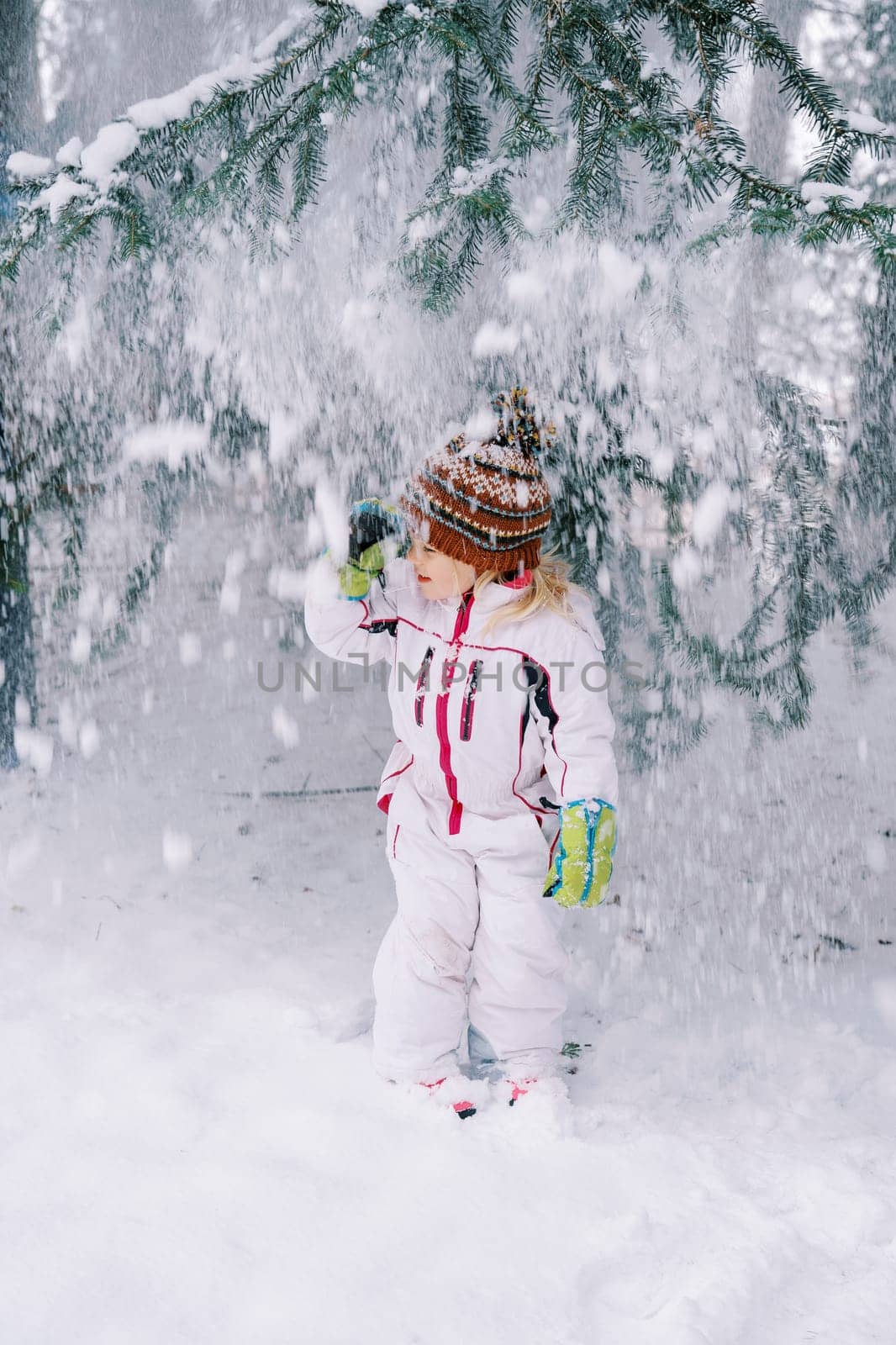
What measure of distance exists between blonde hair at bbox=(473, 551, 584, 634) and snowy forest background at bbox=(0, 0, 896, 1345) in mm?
436

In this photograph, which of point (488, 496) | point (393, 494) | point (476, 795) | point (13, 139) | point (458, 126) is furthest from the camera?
point (13, 139)

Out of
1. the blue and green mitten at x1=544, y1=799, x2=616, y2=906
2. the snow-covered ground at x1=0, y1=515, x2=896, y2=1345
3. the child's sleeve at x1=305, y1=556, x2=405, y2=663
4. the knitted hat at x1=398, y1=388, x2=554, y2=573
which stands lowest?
the snow-covered ground at x1=0, y1=515, x2=896, y2=1345

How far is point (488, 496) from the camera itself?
2.07 meters

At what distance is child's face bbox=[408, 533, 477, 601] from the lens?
2189 mm

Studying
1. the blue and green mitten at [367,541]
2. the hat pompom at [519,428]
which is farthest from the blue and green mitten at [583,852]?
the hat pompom at [519,428]

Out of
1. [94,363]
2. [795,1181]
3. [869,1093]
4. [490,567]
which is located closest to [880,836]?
[869,1093]

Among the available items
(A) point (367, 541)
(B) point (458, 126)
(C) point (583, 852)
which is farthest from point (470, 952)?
(B) point (458, 126)

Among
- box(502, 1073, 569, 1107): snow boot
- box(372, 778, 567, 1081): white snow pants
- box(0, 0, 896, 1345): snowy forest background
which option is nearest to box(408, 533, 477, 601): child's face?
box(0, 0, 896, 1345): snowy forest background

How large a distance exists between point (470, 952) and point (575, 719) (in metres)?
0.69

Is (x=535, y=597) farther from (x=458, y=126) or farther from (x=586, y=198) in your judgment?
(x=458, y=126)

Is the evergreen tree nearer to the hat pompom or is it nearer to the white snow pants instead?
the hat pompom

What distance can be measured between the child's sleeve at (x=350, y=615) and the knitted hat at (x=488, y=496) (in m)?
0.25

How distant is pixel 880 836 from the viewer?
380cm

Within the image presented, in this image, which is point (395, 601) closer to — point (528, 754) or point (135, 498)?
point (528, 754)
